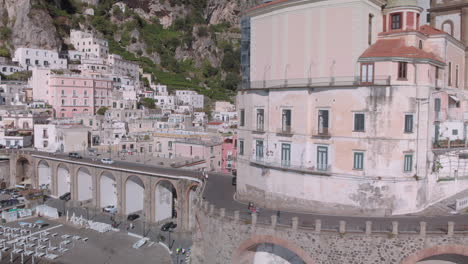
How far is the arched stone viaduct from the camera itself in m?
42.2

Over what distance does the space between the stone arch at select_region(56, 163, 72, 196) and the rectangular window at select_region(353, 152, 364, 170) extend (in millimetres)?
43121

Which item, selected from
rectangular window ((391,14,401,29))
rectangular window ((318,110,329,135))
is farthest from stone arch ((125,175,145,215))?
rectangular window ((391,14,401,29))

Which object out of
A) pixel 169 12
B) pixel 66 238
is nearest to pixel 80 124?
pixel 66 238

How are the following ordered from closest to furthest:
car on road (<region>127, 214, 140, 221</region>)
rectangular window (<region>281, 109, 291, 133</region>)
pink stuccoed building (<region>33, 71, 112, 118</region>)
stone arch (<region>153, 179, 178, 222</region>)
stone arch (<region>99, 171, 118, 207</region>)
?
rectangular window (<region>281, 109, 291, 133</region>), stone arch (<region>153, 179, 178, 222</region>), car on road (<region>127, 214, 140, 221</region>), stone arch (<region>99, 171, 118, 207</region>), pink stuccoed building (<region>33, 71, 112, 118</region>)

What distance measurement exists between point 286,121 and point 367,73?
6.79 meters

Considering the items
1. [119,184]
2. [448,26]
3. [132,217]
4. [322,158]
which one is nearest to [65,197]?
[119,184]

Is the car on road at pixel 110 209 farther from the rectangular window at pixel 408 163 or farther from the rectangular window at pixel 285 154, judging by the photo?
the rectangular window at pixel 408 163

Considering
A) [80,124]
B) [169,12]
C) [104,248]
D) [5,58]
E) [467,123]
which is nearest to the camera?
[467,123]

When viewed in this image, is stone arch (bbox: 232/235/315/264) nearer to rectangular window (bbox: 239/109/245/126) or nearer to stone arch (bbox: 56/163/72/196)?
rectangular window (bbox: 239/109/245/126)

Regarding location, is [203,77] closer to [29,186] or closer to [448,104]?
[29,186]

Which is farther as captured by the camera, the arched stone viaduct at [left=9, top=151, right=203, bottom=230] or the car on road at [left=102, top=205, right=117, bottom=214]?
the car on road at [left=102, top=205, right=117, bottom=214]

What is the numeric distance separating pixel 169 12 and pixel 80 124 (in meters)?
91.7

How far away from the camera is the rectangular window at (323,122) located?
2947 centimetres

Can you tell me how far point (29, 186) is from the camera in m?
64.5
